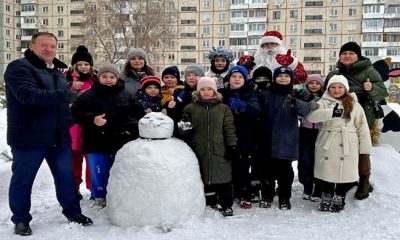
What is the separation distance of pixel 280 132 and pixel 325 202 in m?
0.97

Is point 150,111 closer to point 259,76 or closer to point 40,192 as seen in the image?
point 259,76

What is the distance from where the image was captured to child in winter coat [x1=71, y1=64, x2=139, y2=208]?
4.24 metres

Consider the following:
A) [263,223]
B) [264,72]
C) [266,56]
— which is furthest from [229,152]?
[266,56]

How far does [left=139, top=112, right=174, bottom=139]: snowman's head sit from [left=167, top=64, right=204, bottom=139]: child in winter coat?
1.05 ft

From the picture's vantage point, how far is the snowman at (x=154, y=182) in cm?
374

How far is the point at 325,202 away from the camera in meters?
4.54

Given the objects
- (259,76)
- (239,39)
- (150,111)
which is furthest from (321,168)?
(239,39)

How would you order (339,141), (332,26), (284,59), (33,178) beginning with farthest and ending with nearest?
(332,26)
(284,59)
(339,141)
(33,178)

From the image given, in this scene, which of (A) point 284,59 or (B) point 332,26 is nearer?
(A) point 284,59

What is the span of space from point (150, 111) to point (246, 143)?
3.83ft

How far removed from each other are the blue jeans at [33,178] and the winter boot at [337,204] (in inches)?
111

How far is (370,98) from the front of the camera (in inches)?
189

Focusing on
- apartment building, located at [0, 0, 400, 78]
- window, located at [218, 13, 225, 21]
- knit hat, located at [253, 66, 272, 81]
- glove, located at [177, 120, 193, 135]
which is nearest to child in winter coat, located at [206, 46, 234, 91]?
knit hat, located at [253, 66, 272, 81]

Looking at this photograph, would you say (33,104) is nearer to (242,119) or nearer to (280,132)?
(242,119)
